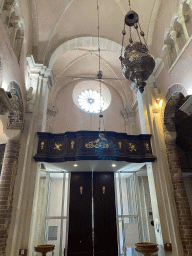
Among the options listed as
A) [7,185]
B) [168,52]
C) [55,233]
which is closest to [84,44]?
[168,52]

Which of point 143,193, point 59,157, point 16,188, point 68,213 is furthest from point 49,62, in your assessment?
point 143,193

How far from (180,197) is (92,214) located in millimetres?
3582

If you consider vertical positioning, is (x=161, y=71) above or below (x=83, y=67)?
below

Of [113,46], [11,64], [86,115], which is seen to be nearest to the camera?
[11,64]

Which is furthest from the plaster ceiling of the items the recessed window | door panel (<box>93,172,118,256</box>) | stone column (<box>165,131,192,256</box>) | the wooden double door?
door panel (<box>93,172,118,256</box>)

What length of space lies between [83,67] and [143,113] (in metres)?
5.73

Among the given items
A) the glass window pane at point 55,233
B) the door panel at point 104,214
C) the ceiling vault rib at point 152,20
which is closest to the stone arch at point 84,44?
the ceiling vault rib at point 152,20

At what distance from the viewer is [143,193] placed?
8750 mm

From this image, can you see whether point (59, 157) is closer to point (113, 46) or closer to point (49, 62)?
point (49, 62)

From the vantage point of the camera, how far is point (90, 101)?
11781 millimetres

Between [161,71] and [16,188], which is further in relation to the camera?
[161,71]

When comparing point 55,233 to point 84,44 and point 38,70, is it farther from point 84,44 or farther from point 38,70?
point 84,44

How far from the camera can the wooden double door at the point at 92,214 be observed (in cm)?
747

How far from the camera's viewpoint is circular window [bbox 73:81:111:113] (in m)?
11.7
